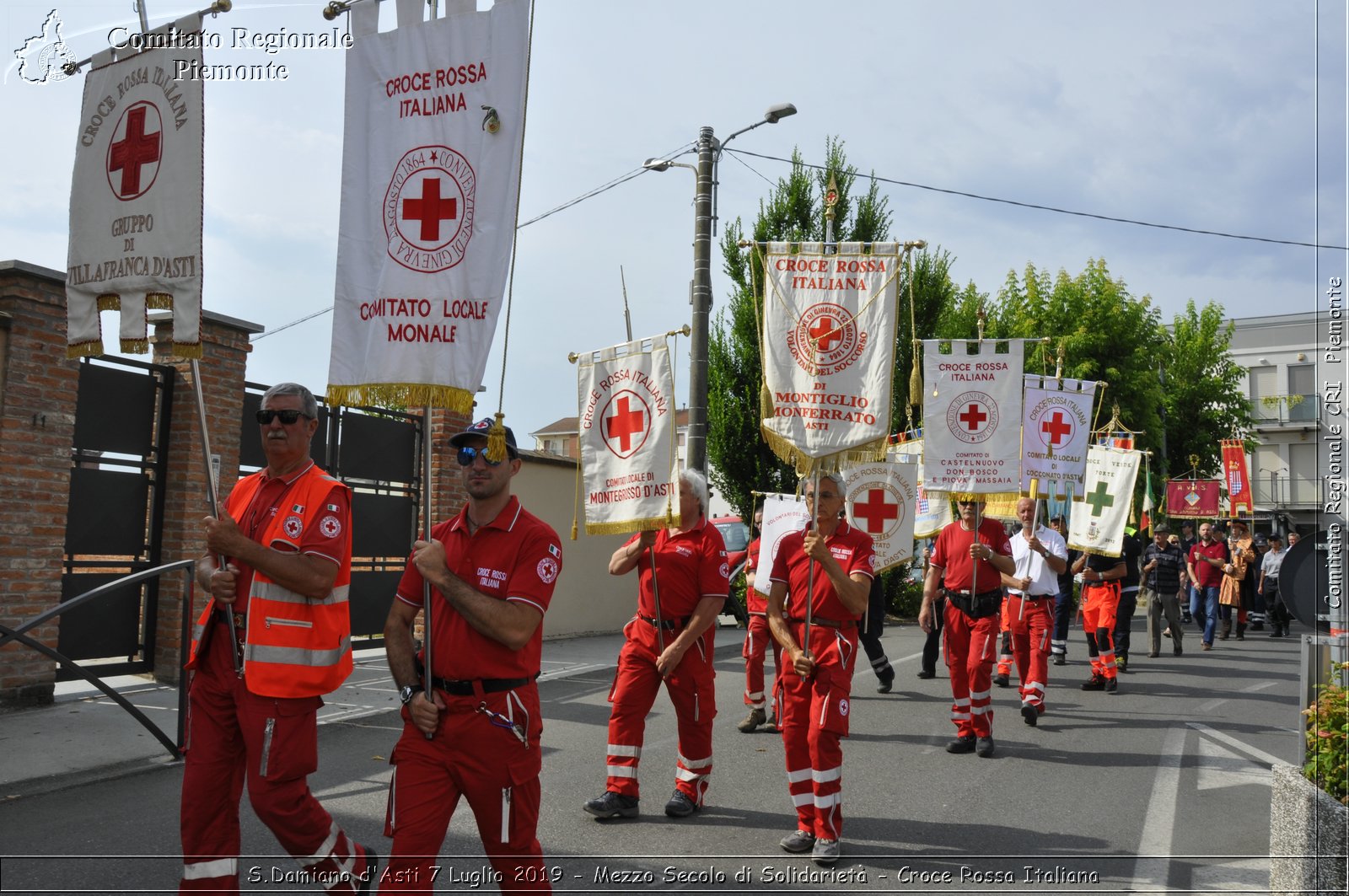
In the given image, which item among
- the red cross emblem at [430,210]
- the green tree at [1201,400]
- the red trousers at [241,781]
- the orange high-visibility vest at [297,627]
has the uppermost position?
Answer: the green tree at [1201,400]

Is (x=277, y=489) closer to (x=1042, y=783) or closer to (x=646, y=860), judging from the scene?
(x=646, y=860)

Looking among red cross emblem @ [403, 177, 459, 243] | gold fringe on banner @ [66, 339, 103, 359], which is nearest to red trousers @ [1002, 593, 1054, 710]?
red cross emblem @ [403, 177, 459, 243]

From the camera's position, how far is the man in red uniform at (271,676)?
3906 mm

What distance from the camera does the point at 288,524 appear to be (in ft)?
13.5

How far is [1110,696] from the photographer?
1188cm

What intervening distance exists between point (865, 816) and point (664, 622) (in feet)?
5.47

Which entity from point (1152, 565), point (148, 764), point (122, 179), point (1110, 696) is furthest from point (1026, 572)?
point (122, 179)

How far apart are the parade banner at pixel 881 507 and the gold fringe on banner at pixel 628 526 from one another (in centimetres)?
519

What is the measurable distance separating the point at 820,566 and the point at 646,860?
1.79 meters

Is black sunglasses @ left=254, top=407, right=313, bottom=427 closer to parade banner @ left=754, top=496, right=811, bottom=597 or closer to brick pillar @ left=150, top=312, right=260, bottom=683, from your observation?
brick pillar @ left=150, top=312, right=260, bottom=683

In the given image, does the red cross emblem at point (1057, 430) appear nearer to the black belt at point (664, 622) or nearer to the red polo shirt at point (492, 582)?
the black belt at point (664, 622)

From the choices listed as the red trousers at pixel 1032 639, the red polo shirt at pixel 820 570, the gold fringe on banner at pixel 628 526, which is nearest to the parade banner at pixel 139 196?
the gold fringe on banner at pixel 628 526

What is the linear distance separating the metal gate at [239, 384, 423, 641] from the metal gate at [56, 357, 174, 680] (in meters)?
1.58

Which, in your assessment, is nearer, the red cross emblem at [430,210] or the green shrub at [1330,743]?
the red cross emblem at [430,210]
